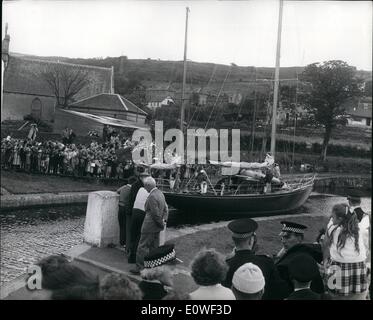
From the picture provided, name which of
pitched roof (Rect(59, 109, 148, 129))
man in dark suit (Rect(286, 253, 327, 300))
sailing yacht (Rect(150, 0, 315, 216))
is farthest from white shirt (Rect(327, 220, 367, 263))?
pitched roof (Rect(59, 109, 148, 129))

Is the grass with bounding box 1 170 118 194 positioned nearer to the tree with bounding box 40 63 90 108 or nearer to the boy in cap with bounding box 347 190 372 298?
the tree with bounding box 40 63 90 108

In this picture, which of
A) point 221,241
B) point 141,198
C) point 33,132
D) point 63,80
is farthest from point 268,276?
point 63,80

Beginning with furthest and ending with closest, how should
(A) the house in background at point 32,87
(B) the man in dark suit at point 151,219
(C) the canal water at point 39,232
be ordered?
(A) the house in background at point 32,87
(C) the canal water at point 39,232
(B) the man in dark suit at point 151,219

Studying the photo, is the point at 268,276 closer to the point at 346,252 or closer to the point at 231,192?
the point at 346,252

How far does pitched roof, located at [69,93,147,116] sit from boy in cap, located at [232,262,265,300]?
17.2 meters

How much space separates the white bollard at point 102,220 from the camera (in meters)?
8.97

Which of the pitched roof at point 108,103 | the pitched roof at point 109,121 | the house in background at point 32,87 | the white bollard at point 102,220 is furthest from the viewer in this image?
the house in background at point 32,87

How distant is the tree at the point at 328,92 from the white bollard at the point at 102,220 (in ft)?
78.1

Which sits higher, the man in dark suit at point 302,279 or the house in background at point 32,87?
the house in background at point 32,87

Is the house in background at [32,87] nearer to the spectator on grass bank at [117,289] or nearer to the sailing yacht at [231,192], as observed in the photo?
the sailing yacht at [231,192]

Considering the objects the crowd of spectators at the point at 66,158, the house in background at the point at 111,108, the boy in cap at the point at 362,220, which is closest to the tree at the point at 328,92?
the house in background at the point at 111,108

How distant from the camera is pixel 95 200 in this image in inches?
357

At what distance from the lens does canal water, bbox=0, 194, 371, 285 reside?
10023 mm

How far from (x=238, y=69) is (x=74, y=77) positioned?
112141 mm
